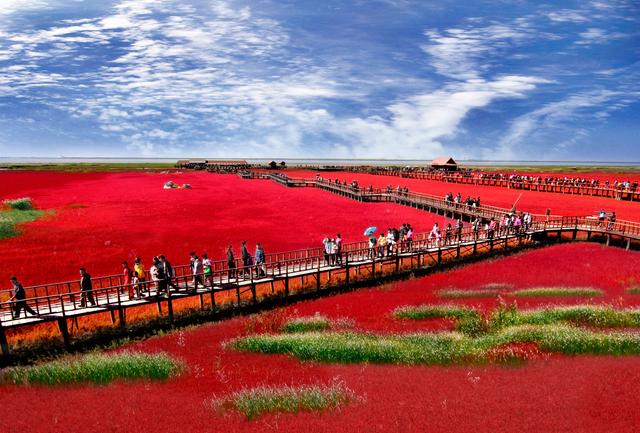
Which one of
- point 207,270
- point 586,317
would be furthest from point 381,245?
point 586,317

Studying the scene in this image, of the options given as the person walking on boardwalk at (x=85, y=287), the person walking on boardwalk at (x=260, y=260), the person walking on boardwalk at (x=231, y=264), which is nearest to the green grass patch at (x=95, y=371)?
the person walking on boardwalk at (x=85, y=287)

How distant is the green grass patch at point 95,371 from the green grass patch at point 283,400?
3.18 metres

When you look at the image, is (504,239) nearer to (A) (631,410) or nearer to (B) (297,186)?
(A) (631,410)

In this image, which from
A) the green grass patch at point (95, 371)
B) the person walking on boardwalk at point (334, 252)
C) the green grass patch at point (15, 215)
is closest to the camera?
the green grass patch at point (95, 371)

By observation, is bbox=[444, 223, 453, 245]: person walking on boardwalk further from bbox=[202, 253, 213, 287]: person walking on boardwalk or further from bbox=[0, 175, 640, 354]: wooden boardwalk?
bbox=[202, 253, 213, 287]: person walking on boardwalk

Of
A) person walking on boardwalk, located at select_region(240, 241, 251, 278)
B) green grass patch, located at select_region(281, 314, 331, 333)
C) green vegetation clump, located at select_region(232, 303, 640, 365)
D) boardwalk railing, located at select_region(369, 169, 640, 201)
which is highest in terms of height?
boardwalk railing, located at select_region(369, 169, 640, 201)

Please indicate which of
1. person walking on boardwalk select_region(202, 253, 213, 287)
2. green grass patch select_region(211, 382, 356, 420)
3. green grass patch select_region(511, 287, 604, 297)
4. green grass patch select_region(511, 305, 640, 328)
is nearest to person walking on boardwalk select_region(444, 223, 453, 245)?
green grass patch select_region(511, 287, 604, 297)

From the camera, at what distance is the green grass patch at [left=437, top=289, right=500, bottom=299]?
78.3 feet

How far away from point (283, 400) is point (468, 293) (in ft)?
48.2

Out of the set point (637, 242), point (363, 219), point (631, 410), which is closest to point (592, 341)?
point (631, 410)

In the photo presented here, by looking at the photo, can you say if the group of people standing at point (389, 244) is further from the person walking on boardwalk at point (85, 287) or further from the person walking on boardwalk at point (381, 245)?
the person walking on boardwalk at point (85, 287)

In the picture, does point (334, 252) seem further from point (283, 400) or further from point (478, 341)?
point (283, 400)

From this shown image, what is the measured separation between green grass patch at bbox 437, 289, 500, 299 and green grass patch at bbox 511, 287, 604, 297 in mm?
1156

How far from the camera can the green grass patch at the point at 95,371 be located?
14812 millimetres
